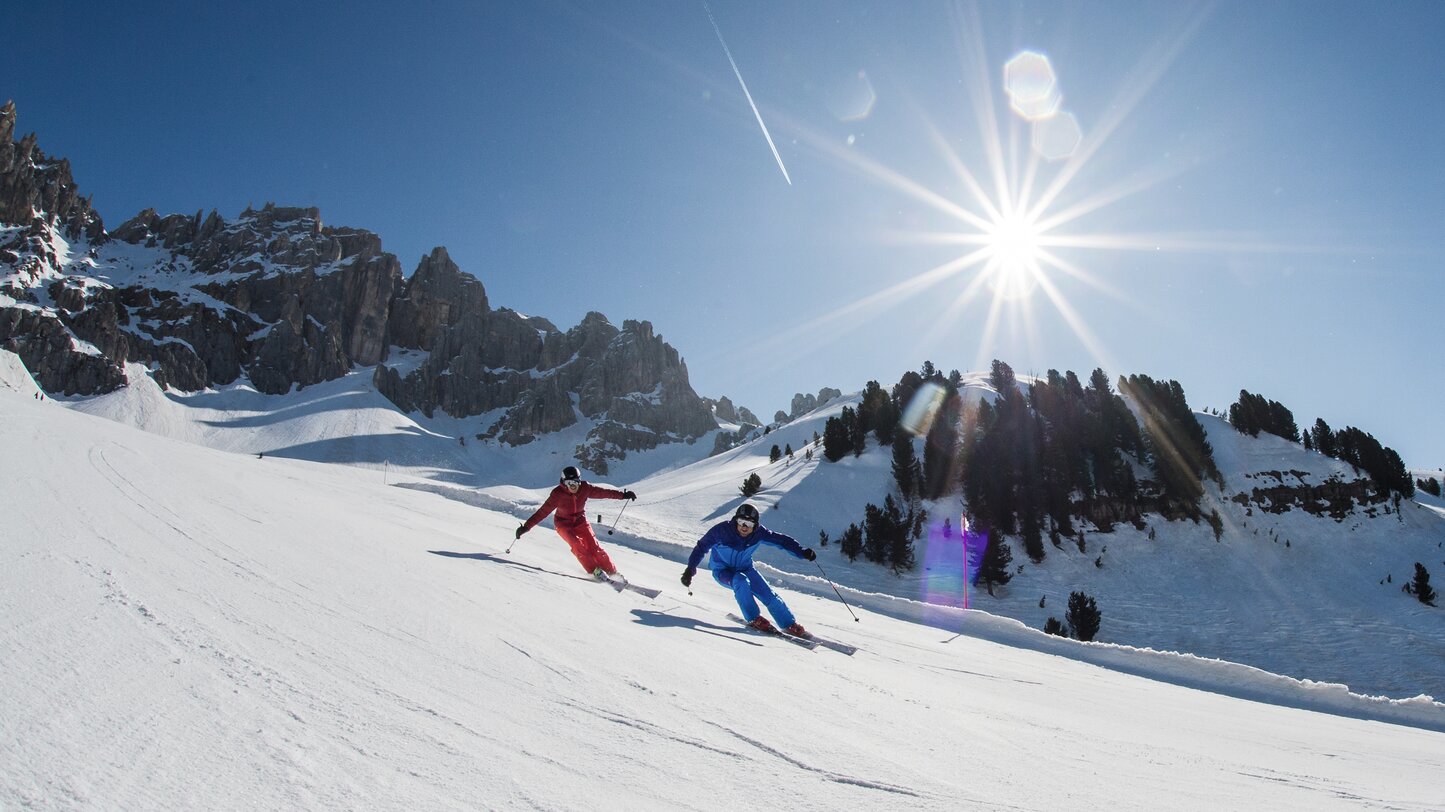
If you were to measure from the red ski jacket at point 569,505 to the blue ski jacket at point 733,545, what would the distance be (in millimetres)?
2237

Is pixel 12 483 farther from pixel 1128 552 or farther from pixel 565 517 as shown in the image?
pixel 1128 552

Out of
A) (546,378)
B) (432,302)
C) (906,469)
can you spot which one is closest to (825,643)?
(906,469)

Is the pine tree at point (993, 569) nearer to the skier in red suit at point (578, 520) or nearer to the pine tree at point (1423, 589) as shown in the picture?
the pine tree at point (1423, 589)

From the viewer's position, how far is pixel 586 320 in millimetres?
162000

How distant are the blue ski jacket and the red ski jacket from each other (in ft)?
7.34

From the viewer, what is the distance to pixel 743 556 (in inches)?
287

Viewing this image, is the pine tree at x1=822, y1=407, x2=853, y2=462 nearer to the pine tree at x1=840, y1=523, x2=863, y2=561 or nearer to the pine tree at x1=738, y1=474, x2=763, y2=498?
the pine tree at x1=738, y1=474, x2=763, y2=498

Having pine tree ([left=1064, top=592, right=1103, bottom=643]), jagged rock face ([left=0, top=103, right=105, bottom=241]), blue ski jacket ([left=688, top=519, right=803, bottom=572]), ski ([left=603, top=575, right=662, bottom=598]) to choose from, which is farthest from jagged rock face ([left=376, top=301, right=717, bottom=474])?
blue ski jacket ([left=688, top=519, right=803, bottom=572])

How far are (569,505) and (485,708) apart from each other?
688 centimetres

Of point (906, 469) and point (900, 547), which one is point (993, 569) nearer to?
point (900, 547)

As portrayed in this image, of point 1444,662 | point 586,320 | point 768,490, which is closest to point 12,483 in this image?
point 768,490

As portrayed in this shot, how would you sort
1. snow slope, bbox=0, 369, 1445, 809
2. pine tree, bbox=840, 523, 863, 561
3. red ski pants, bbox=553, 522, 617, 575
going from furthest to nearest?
1. pine tree, bbox=840, 523, 863, 561
2. red ski pants, bbox=553, 522, 617, 575
3. snow slope, bbox=0, 369, 1445, 809

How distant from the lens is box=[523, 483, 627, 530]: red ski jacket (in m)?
9.19

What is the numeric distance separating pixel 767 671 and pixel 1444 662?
126 feet
